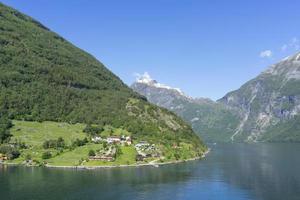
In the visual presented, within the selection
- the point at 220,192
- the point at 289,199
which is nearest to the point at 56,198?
the point at 220,192

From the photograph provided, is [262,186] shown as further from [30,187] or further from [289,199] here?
[30,187]

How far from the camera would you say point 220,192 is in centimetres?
18112

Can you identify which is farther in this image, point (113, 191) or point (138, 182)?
point (138, 182)

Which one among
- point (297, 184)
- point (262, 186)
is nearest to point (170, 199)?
point (262, 186)

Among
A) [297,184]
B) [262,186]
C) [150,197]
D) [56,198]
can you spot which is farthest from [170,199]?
[297,184]

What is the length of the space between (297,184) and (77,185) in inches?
3536

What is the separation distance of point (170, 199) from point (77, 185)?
41.7 meters

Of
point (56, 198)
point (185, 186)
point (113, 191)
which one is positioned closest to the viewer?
point (56, 198)

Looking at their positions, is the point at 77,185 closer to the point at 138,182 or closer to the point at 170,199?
the point at 138,182

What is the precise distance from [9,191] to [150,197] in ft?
166

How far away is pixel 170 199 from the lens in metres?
163

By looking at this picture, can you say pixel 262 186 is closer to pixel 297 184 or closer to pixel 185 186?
pixel 297 184

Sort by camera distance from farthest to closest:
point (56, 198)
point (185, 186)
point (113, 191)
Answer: point (185, 186), point (113, 191), point (56, 198)

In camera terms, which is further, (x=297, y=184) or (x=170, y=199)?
(x=297, y=184)
